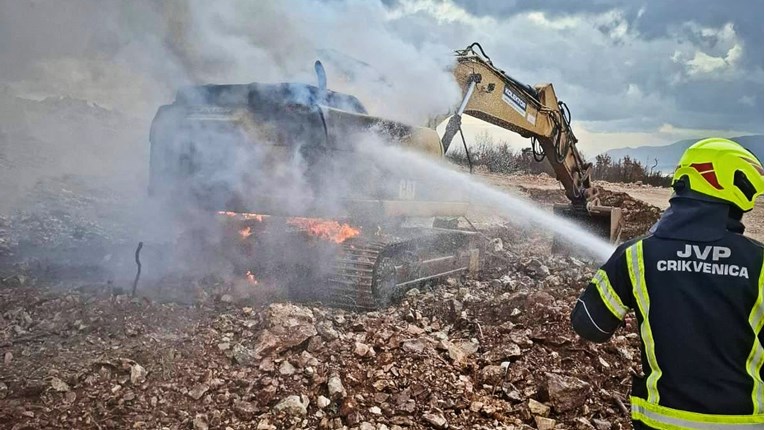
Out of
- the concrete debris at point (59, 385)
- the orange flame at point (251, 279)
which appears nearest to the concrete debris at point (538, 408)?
the concrete debris at point (59, 385)

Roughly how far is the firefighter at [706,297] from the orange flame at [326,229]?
4232 millimetres

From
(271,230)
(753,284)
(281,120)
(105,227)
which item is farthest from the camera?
(105,227)

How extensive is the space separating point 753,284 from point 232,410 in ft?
10.00

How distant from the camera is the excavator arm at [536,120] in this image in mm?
6613

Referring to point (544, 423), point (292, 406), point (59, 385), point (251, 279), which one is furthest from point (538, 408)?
point (251, 279)

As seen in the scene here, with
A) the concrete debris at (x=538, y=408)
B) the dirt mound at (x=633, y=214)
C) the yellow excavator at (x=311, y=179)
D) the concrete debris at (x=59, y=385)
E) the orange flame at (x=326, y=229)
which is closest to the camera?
the concrete debris at (x=59, y=385)

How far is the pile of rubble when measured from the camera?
11.7ft

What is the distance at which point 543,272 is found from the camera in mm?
7719

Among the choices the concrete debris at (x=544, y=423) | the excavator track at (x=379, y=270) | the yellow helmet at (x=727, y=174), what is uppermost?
the yellow helmet at (x=727, y=174)

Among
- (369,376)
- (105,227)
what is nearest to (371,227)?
(369,376)

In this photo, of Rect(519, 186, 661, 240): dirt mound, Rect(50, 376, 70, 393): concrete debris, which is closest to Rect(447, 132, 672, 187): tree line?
Rect(519, 186, 661, 240): dirt mound

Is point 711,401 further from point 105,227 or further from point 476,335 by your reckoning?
point 105,227

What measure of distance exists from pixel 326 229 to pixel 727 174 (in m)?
4.52

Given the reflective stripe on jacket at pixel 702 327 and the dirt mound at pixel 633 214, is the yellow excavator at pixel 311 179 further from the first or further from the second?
the dirt mound at pixel 633 214
